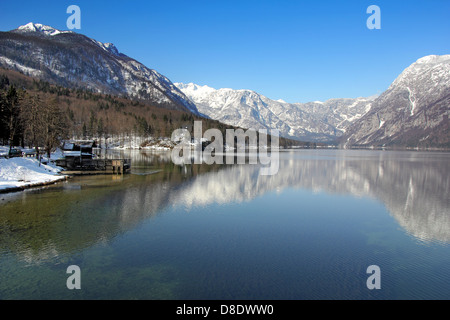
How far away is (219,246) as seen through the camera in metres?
16.3

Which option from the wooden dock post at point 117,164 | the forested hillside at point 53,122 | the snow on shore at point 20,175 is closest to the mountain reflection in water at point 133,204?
the snow on shore at point 20,175

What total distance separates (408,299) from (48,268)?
14983 mm

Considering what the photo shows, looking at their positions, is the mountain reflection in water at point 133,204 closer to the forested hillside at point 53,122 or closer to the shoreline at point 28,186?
the shoreline at point 28,186

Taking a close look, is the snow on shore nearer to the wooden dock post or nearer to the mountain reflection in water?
the mountain reflection in water

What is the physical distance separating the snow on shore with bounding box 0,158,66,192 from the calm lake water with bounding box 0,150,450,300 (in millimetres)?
3825

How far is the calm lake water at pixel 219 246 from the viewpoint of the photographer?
1150 cm

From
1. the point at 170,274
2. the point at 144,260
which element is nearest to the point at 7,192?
the point at 144,260

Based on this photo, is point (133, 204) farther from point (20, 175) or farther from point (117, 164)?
point (117, 164)

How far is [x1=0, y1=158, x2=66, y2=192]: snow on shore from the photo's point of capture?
3348 cm

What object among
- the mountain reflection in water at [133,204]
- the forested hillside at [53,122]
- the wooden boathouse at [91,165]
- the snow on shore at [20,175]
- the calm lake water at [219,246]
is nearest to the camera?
the calm lake water at [219,246]

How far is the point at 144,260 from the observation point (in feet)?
45.8

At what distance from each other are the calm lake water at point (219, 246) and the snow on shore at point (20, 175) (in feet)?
12.6

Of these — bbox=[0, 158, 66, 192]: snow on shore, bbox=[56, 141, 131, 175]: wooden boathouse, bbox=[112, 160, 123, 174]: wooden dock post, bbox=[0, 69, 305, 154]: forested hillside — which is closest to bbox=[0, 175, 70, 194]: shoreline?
bbox=[0, 158, 66, 192]: snow on shore

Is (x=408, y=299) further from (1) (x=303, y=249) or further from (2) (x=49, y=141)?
(2) (x=49, y=141)
